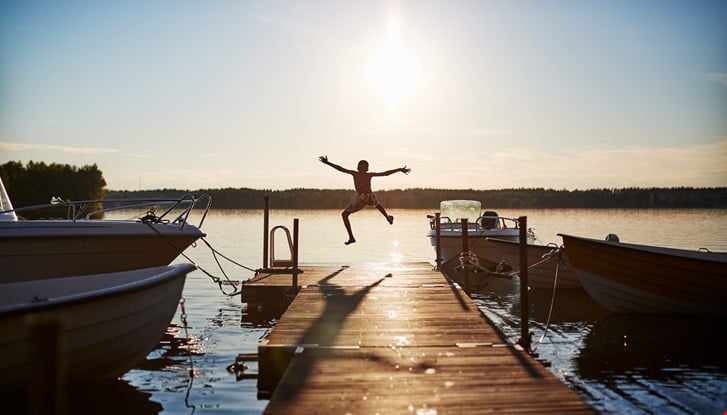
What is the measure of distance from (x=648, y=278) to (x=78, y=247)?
1211 cm

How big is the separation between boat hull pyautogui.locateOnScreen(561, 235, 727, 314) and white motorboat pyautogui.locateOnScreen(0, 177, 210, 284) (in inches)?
373

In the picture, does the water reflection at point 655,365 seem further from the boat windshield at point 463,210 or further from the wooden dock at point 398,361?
the boat windshield at point 463,210

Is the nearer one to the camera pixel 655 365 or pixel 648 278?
pixel 655 365

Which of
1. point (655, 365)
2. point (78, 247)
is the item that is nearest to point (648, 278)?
point (655, 365)

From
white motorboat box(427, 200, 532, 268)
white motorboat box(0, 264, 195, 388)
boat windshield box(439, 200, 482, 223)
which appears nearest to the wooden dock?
white motorboat box(0, 264, 195, 388)

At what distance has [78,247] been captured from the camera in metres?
13.8

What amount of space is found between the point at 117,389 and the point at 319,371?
360 centimetres

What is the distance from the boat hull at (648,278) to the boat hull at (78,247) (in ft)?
31.3

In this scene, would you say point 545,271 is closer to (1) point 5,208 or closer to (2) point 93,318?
(1) point 5,208

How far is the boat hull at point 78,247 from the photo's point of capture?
1297cm

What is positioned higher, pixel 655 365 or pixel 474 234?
pixel 474 234

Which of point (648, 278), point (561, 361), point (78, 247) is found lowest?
point (561, 361)

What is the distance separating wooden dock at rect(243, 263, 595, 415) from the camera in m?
6.75

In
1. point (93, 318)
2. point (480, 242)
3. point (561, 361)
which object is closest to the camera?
point (93, 318)
